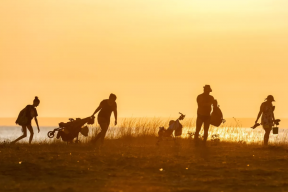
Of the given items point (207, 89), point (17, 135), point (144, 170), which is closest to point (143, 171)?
point (144, 170)

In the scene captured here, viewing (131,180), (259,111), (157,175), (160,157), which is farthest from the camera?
(259,111)

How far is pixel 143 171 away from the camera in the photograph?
13242mm

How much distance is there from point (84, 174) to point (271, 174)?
13.0ft

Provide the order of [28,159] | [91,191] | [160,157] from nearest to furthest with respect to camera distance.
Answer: [91,191] → [28,159] → [160,157]

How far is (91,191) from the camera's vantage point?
10344 mm

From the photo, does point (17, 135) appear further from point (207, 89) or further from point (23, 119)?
point (207, 89)

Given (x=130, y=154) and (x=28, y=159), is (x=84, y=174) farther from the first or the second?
(x=130, y=154)

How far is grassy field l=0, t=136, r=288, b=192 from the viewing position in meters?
11.0

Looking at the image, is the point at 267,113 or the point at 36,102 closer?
the point at 36,102

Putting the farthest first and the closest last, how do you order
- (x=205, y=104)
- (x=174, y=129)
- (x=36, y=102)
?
(x=174, y=129)
(x=36, y=102)
(x=205, y=104)

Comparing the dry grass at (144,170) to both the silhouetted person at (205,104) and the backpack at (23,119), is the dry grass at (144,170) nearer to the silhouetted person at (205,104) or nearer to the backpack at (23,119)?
the backpack at (23,119)

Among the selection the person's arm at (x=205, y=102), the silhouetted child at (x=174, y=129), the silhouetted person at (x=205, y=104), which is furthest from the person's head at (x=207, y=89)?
the silhouetted child at (x=174, y=129)

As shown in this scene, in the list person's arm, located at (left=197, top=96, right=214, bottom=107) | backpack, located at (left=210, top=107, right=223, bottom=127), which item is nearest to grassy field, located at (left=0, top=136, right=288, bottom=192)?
person's arm, located at (left=197, top=96, right=214, bottom=107)

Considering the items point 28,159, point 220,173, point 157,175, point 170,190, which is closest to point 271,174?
point 220,173
